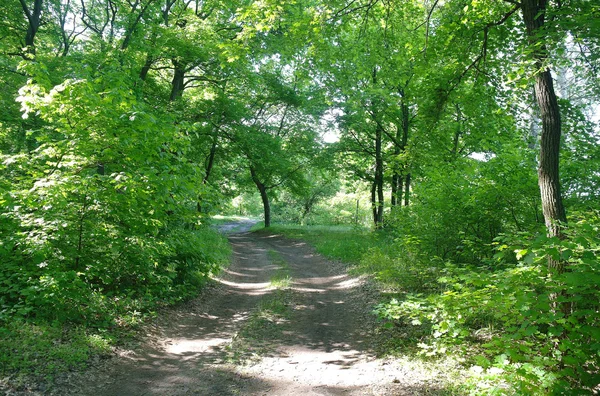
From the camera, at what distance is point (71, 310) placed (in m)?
5.77

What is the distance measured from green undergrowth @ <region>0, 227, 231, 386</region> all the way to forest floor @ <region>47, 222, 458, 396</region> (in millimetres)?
304

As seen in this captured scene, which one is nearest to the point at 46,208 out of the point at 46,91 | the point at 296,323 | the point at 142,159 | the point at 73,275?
the point at 73,275

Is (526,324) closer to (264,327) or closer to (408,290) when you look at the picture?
(408,290)

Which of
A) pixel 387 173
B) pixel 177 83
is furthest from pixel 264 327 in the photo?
pixel 177 83

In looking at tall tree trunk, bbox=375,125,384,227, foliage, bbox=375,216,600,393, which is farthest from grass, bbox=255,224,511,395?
tall tree trunk, bbox=375,125,384,227

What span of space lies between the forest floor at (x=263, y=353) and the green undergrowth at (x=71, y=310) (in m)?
0.30

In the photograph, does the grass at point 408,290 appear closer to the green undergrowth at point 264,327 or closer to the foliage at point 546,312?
the foliage at point 546,312

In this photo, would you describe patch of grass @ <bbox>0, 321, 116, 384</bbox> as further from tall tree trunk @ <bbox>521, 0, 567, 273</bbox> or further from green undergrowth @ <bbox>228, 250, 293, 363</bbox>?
tall tree trunk @ <bbox>521, 0, 567, 273</bbox>

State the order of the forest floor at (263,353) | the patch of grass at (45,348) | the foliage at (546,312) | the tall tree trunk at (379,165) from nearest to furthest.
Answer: the foliage at (546,312) < the patch of grass at (45,348) < the forest floor at (263,353) < the tall tree trunk at (379,165)

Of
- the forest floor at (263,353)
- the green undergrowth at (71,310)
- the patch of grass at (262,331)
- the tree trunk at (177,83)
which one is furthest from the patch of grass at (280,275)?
the tree trunk at (177,83)

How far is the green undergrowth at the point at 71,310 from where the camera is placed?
4.60 meters

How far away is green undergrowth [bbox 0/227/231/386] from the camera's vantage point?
15.1ft

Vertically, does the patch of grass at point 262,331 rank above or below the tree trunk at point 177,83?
below

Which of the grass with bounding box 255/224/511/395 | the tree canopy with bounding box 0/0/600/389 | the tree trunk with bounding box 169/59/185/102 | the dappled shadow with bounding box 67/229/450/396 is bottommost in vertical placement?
the dappled shadow with bounding box 67/229/450/396
